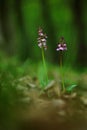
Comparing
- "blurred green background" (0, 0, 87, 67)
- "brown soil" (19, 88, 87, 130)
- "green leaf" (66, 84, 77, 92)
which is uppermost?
"brown soil" (19, 88, 87, 130)

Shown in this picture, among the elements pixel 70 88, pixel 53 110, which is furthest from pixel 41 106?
pixel 70 88

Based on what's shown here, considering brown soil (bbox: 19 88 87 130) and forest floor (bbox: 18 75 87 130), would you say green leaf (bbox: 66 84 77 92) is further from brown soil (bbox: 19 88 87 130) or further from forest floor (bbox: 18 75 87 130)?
brown soil (bbox: 19 88 87 130)

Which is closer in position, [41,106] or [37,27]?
[41,106]

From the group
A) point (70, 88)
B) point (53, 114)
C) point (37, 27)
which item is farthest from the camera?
point (37, 27)

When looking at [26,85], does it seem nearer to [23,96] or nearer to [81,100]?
[81,100]

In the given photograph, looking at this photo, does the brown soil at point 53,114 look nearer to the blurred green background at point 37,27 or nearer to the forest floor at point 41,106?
the forest floor at point 41,106

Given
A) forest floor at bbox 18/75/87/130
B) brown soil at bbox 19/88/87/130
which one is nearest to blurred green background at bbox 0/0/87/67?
forest floor at bbox 18/75/87/130

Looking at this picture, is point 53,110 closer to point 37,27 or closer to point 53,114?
point 53,114

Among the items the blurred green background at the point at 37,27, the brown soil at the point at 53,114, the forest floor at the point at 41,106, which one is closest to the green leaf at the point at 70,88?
the forest floor at the point at 41,106
